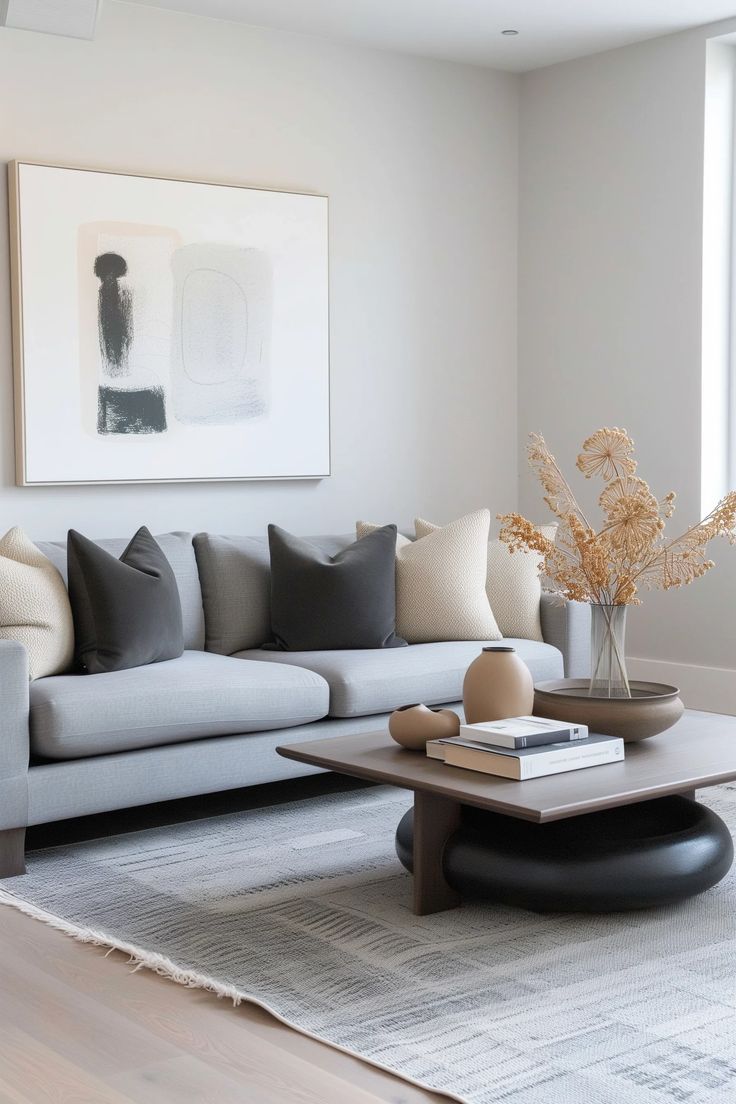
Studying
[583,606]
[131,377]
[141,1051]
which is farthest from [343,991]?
[131,377]

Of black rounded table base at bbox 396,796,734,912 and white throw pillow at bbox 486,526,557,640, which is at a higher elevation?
white throw pillow at bbox 486,526,557,640

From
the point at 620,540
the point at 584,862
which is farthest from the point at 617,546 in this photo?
the point at 584,862

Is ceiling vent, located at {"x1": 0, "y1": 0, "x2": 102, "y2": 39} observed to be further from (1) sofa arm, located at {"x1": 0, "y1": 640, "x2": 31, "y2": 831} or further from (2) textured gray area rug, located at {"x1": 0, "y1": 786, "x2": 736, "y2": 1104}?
(2) textured gray area rug, located at {"x1": 0, "y1": 786, "x2": 736, "y2": 1104}

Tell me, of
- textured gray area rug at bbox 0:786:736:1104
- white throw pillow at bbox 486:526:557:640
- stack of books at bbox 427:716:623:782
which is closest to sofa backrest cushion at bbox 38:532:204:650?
textured gray area rug at bbox 0:786:736:1104

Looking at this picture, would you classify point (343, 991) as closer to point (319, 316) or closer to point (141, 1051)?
point (141, 1051)

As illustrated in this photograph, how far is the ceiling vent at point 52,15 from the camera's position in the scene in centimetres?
405

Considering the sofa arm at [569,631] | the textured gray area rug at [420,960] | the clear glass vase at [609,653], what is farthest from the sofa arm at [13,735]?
the sofa arm at [569,631]

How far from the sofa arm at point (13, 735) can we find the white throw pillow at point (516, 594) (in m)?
2.04

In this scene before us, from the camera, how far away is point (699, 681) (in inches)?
225

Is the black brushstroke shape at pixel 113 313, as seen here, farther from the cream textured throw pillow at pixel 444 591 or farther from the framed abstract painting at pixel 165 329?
the cream textured throw pillow at pixel 444 591

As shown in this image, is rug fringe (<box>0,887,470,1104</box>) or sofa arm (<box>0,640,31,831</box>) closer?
rug fringe (<box>0,887,470,1104</box>)

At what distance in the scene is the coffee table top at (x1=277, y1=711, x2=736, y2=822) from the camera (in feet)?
8.89

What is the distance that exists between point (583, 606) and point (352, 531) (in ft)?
4.27

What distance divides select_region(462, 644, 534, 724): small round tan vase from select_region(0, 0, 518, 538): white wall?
222 centimetres
